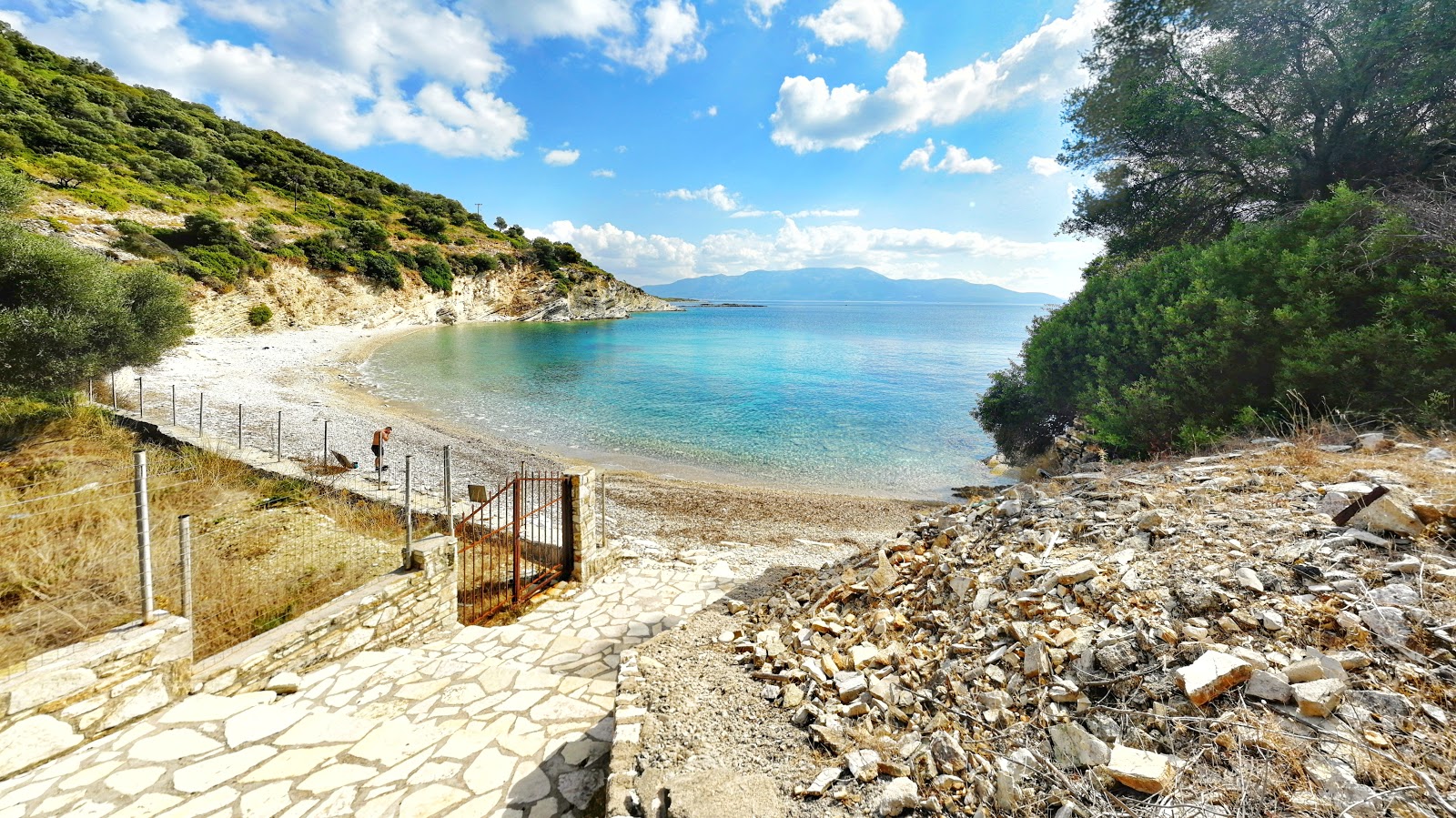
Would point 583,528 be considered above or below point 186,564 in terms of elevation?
below

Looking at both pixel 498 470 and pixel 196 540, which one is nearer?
pixel 196 540

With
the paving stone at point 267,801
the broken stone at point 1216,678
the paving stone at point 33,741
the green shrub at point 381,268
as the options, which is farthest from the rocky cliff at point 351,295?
the broken stone at point 1216,678

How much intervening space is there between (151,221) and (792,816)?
55.5 meters

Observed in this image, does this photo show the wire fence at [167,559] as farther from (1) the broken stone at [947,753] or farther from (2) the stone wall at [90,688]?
(1) the broken stone at [947,753]

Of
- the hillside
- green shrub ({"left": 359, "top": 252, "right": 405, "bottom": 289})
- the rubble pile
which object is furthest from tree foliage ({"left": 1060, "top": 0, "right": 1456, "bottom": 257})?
green shrub ({"left": 359, "top": 252, "right": 405, "bottom": 289})

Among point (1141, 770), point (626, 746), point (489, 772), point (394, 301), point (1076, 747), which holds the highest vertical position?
point (394, 301)

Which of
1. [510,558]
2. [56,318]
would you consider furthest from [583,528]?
[56,318]

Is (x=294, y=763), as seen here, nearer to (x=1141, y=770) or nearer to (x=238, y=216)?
(x=1141, y=770)

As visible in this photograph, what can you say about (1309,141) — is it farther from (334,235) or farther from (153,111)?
(153,111)

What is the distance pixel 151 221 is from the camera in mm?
36719

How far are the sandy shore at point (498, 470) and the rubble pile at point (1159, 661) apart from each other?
5.36 meters

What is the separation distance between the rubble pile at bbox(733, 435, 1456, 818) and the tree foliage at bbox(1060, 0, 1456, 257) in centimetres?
888

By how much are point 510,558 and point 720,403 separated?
22497 mm

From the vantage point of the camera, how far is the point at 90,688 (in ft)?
12.4
